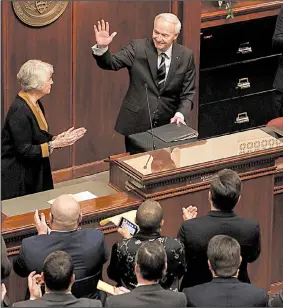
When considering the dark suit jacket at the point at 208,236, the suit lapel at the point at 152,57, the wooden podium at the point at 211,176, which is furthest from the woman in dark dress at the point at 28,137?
the dark suit jacket at the point at 208,236

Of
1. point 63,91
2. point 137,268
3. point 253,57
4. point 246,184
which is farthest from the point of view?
point 253,57

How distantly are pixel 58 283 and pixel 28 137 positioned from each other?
1787 millimetres

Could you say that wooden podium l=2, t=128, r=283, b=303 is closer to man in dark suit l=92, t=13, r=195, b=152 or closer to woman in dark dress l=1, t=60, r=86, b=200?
woman in dark dress l=1, t=60, r=86, b=200

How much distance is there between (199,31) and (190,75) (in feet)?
4.21

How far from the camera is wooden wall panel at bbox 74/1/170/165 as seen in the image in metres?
8.33

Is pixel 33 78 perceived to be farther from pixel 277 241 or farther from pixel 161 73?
pixel 277 241

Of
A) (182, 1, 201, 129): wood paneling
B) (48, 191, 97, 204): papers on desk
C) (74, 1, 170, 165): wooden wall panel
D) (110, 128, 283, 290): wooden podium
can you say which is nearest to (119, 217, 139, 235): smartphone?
(110, 128, 283, 290): wooden podium

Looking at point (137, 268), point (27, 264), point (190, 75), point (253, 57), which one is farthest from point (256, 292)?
point (253, 57)

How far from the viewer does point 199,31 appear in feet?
29.0

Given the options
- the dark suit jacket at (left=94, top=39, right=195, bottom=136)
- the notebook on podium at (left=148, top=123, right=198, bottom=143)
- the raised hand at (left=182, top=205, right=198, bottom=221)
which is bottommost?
the raised hand at (left=182, top=205, right=198, bottom=221)

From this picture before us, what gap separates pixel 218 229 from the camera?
19.4 ft

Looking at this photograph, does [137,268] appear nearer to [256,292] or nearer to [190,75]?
[256,292]

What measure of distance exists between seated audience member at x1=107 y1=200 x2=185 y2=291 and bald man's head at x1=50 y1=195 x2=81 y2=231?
241 mm

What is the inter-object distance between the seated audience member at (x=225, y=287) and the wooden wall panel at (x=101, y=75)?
3151 millimetres
